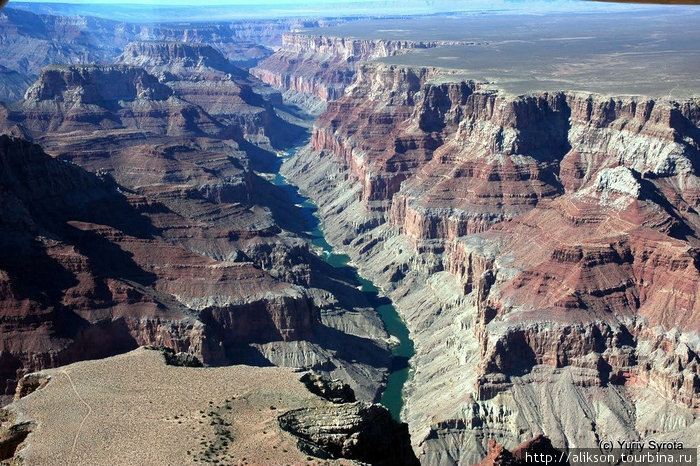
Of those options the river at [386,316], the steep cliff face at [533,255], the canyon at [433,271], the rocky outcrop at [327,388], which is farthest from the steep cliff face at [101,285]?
the rocky outcrop at [327,388]

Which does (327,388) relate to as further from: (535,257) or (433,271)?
(433,271)

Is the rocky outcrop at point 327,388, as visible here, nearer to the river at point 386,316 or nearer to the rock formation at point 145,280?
the river at point 386,316

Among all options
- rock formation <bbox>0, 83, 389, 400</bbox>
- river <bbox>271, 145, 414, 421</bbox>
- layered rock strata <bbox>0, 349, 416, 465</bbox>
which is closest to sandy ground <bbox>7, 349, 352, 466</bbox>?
layered rock strata <bbox>0, 349, 416, 465</bbox>

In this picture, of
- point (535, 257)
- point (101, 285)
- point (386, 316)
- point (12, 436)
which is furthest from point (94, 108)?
point (12, 436)

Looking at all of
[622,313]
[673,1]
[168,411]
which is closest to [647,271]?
[622,313]

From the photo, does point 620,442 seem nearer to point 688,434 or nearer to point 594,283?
point 688,434

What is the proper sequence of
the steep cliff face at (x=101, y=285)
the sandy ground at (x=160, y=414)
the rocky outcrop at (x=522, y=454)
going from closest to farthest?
1. the sandy ground at (x=160, y=414)
2. the rocky outcrop at (x=522, y=454)
3. the steep cliff face at (x=101, y=285)
